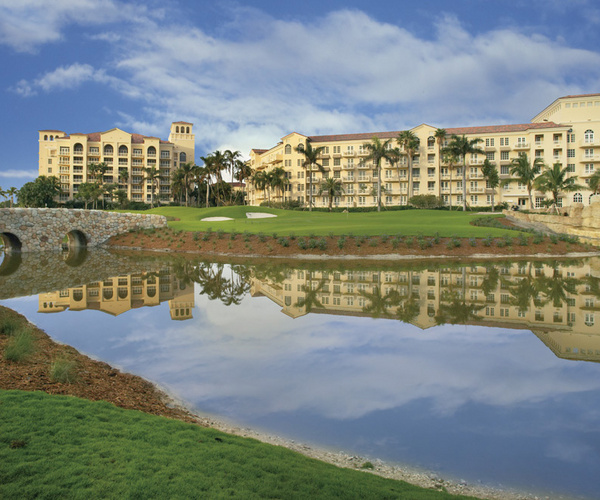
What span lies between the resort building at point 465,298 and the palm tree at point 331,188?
56891mm

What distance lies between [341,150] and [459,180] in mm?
24485

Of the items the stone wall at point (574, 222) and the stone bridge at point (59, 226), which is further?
the stone bridge at point (59, 226)

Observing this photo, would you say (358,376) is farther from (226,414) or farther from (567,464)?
(567,464)

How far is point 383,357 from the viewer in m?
11.7

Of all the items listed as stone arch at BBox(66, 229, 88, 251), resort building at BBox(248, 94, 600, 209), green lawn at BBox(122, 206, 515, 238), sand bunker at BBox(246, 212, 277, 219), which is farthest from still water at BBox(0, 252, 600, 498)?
resort building at BBox(248, 94, 600, 209)

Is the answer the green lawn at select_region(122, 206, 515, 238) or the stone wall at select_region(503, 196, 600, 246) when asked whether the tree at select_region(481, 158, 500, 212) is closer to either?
the green lawn at select_region(122, 206, 515, 238)

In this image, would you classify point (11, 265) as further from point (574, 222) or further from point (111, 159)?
point (111, 159)

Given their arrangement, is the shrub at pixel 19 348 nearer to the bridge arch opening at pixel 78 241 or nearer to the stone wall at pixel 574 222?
the bridge arch opening at pixel 78 241

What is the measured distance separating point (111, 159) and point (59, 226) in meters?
79.6

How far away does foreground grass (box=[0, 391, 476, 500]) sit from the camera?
16.4 feet

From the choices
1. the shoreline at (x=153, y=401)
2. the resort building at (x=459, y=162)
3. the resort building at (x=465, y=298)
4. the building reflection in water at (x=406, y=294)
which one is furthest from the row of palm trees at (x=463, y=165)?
the shoreline at (x=153, y=401)

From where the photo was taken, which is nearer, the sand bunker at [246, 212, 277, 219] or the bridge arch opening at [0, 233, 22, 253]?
the bridge arch opening at [0, 233, 22, 253]

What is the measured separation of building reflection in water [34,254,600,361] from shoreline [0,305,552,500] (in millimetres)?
6392

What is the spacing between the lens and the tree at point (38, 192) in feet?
347
